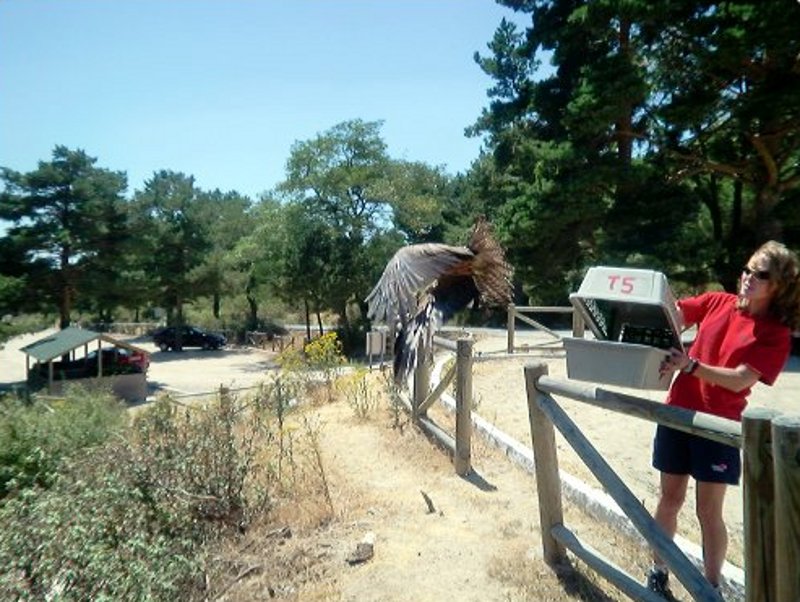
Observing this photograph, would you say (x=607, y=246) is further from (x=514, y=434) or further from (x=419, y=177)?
(x=419, y=177)

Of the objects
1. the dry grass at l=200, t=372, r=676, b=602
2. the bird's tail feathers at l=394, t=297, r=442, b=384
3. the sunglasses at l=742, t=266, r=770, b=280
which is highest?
the sunglasses at l=742, t=266, r=770, b=280

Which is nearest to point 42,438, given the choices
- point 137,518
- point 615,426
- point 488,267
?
point 137,518

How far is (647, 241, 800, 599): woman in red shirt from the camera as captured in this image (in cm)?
215

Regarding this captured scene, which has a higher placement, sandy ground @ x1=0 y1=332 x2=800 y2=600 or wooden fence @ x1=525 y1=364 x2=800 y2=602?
wooden fence @ x1=525 y1=364 x2=800 y2=602

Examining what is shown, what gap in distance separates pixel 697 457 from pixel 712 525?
1.03 feet

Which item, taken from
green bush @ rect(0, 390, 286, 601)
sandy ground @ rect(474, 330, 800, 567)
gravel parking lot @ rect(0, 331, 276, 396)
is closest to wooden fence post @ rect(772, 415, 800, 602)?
sandy ground @ rect(474, 330, 800, 567)

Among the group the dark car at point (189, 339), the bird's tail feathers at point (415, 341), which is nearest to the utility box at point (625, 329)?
the bird's tail feathers at point (415, 341)

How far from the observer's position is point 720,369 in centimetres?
214

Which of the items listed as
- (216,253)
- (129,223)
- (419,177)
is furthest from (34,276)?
(419,177)

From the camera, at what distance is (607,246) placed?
13992 mm

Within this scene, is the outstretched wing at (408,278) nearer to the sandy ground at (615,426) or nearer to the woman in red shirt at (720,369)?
the sandy ground at (615,426)

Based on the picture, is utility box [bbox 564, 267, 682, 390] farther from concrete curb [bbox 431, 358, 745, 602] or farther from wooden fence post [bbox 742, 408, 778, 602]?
concrete curb [bbox 431, 358, 745, 602]

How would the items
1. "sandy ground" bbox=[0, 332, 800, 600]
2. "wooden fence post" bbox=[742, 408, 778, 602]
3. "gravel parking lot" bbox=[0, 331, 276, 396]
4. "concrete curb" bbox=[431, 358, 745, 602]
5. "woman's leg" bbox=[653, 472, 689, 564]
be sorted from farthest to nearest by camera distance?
"gravel parking lot" bbox=[0, 331, 276, 396], "sandy ground" bbox=[0, 332, 800, 600], "concrete curb" bbox=[431, 358, 745, 602], "woman's leg" bbox=[653, 472, 689, 564], "wooden fence post" bbox=[742, 408, 778, 602]

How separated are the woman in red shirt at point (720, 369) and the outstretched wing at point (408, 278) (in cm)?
223
